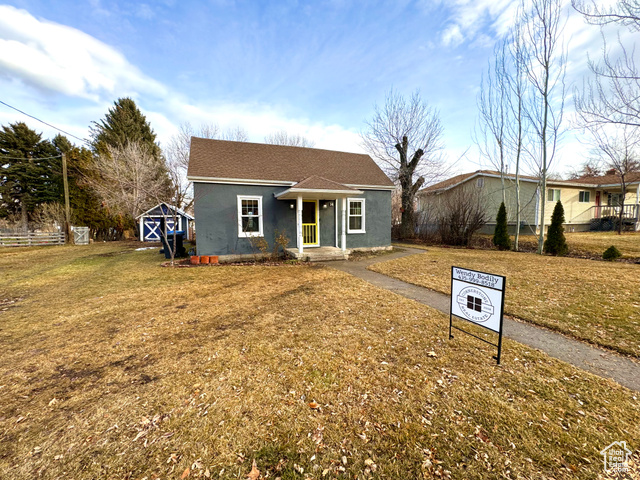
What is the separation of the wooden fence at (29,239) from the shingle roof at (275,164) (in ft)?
50.5

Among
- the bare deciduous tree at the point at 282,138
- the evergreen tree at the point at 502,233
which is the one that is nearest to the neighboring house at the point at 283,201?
the evergreen tree at the point at 502,233

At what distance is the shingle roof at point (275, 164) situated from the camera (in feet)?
34.1

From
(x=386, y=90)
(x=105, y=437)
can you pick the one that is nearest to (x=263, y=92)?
(x=386, y=90)

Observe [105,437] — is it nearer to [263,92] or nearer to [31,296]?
[31,296]

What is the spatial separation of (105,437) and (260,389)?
4.24 feet

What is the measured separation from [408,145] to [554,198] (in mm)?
12325

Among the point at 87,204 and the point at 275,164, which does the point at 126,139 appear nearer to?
the point at 87,204

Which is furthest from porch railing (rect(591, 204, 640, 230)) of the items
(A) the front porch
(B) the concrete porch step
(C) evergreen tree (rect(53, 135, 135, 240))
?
(C) evergreen tree (rect(53, 135, 135, 240))

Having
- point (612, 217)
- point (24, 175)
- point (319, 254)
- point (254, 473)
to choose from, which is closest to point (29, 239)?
point (24, 175)

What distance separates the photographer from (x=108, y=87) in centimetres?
1145

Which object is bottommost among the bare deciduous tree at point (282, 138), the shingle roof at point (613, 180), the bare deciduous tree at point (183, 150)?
the shingle roof at point (613, 180)

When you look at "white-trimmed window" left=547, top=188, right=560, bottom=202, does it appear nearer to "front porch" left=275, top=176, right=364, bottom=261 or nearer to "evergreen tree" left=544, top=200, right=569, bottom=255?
"evergreen tree" left=544, top=200, right=569, bottom=255

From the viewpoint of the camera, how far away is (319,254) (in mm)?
10461

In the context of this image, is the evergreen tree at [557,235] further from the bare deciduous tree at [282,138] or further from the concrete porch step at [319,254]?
the bare deciduous tree at [282,138]
